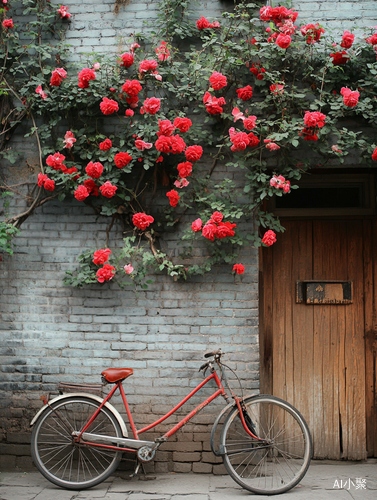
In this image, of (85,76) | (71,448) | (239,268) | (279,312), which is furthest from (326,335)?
(85,76)

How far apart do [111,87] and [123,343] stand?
2214 millimetres

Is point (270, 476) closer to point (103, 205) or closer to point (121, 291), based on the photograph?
point (121, 291)

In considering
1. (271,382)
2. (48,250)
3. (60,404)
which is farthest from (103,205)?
(271,382)

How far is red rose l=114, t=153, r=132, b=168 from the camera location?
346 cm

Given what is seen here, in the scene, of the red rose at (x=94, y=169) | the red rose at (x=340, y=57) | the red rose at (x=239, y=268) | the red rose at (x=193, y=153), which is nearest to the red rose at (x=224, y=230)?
the red rose at (x=239, y=268)

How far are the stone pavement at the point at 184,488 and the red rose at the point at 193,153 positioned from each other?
258cm

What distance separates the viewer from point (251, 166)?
3578mm

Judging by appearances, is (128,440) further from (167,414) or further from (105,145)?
(105,145)

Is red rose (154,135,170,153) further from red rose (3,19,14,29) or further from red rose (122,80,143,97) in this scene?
red rose (3,19,14,29)

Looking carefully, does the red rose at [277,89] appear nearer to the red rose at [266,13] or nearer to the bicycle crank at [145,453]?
the red rose at [266,13]

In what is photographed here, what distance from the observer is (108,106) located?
3445 mm

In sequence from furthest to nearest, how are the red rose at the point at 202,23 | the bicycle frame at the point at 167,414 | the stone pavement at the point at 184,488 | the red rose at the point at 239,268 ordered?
the red rose at the point at 202,23
the red rose at the point at 239,268
the bicycle frame at the point at 167,414
the stone pavement at the point at 184,488

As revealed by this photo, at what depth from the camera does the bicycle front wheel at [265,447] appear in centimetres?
317

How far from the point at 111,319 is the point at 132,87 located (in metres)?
1.98
